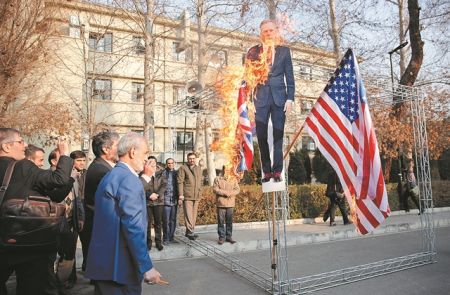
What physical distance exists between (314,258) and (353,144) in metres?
3.58

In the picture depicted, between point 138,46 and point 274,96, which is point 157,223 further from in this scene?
point 138,46

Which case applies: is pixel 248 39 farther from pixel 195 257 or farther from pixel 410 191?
pixel 195 257

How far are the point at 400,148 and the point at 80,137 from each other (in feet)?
50.3

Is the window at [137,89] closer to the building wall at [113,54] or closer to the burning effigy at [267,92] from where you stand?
the building wall at [113,54]

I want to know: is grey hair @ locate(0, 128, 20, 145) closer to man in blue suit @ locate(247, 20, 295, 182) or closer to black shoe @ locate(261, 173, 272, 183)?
man in blue suit @ locate(247, 20, 295, 182)

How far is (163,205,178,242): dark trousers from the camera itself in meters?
9.19

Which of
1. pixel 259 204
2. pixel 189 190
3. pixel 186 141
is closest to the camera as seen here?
pixel 189 190

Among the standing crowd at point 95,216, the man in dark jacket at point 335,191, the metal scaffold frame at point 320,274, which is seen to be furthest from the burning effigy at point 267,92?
the man in dark jacket at point 335,191

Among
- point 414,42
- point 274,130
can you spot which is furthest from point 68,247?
point 414,42

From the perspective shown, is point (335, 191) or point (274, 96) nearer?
point (274, 96)

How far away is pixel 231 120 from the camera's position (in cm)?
696

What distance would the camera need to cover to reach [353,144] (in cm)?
580

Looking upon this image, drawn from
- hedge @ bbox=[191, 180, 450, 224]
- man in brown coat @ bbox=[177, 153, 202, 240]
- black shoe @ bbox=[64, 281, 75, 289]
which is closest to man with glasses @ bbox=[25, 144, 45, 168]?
black shoe @ bbox=[64, 281, 75, 289]

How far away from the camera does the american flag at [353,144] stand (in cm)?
568
